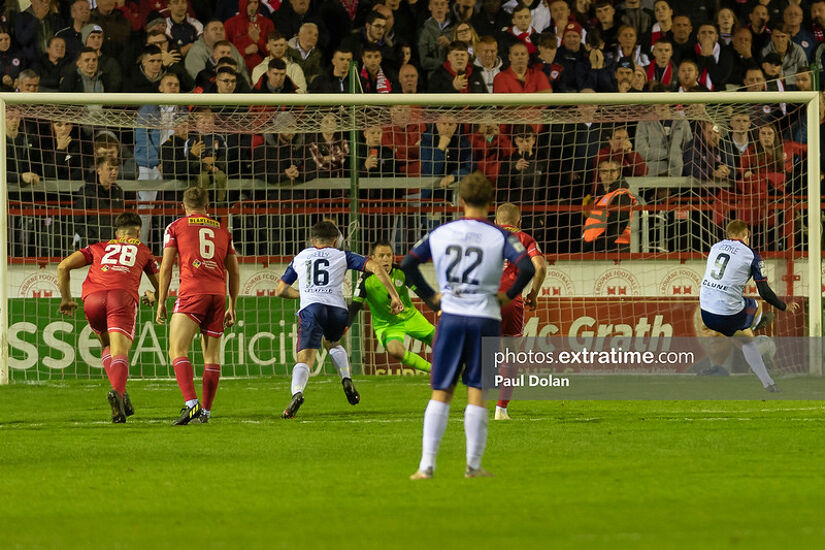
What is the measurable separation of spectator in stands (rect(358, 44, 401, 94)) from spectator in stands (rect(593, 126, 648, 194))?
3118 millimetres

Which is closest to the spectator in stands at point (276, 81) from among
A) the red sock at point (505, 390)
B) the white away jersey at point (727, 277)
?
the white away jersey at point (727, 277)

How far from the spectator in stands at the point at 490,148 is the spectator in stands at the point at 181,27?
4304 mm

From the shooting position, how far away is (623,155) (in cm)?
1858

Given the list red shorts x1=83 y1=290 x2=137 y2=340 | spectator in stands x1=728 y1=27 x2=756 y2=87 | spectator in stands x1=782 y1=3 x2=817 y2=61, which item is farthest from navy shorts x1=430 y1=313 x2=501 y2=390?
spectator in stands x1=782 y1=3 x2=817 y2=61

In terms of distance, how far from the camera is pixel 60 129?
1759 centimetres

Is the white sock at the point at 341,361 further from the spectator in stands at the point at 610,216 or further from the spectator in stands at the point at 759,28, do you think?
the spectator in stands at the point at 759,28

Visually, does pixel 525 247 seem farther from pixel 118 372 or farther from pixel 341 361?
pixel 118 372

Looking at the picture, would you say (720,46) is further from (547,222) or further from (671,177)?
(547,222)

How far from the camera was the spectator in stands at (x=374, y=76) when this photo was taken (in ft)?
62.1

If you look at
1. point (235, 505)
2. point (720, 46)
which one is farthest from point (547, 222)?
point (235, 505)

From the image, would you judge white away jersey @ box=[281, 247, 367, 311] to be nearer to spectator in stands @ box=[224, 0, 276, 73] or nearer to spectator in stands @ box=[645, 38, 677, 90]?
spectator in stands @ box=[224, 0, 276, 73]

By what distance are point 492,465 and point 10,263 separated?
1081 cm

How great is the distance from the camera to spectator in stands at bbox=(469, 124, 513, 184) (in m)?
18.6

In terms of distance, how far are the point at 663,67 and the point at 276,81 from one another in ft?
19.9
